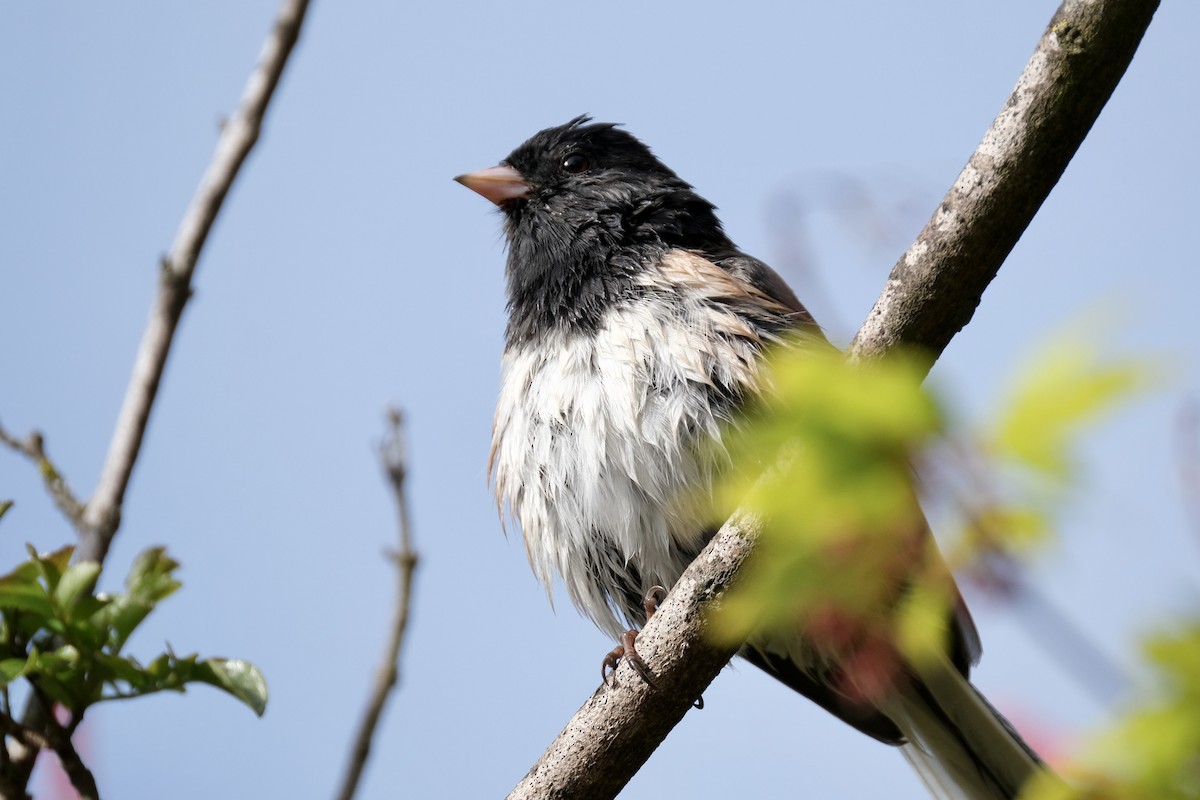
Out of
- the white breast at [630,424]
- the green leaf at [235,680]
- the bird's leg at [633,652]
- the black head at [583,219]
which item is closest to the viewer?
the green leaf at [235,680]

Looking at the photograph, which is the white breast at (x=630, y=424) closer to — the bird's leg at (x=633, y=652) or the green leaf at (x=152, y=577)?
the bird's leg at (x=633, y=652)

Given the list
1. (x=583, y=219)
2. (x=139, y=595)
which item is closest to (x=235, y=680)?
(x=139, y=595)

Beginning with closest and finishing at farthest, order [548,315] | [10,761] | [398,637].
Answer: [10,761] < [398,637] < [548,315]

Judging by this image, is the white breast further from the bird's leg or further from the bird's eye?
the bird's eye

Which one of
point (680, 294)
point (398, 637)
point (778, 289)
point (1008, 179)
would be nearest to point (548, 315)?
point (680, 294)

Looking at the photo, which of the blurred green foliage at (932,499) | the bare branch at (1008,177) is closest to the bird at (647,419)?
the bare branch at (1008,177)

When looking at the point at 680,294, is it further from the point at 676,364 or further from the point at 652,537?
the point at 652,537

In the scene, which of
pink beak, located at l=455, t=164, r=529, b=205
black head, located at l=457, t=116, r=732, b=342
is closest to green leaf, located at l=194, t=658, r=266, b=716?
black head, located at l=457, t=116, r=732, b=342

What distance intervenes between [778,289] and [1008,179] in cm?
132

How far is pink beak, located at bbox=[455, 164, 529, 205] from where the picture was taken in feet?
12.2

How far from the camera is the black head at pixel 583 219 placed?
3176 mm

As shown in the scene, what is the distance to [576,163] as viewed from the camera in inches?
147

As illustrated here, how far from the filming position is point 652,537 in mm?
3025

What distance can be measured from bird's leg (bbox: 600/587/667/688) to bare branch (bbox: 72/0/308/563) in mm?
981
